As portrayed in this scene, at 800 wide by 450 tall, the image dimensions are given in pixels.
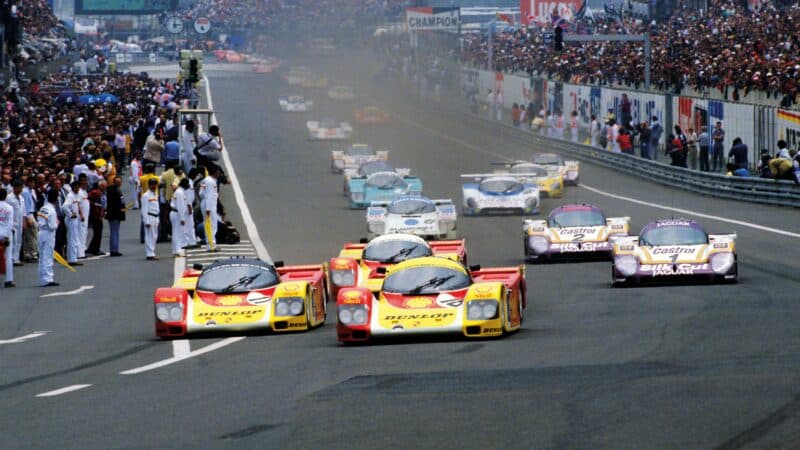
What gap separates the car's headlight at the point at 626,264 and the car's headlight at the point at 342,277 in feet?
13.0

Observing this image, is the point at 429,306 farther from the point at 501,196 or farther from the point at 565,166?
the point at 565,166

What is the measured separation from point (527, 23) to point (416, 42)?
8.64 meters

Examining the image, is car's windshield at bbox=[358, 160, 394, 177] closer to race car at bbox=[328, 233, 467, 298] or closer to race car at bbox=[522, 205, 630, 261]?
race car at bbox=[522, 205, 630, 261]

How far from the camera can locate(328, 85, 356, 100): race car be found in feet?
305

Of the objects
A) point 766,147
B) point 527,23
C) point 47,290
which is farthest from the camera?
point 527,23

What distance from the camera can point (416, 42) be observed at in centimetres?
11212

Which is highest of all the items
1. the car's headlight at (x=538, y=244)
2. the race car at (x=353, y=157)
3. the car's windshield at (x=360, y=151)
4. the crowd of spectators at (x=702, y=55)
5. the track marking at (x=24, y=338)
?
the crowd of spectators at (x=702, y=55)

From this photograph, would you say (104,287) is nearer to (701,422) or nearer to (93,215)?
(93,215)

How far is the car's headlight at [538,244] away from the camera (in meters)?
29.6

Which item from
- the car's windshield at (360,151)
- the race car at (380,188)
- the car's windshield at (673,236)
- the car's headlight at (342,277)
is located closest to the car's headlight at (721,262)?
the car's windshield at (673,236)

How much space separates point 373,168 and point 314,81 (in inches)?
1880

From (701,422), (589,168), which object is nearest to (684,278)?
(701,422)

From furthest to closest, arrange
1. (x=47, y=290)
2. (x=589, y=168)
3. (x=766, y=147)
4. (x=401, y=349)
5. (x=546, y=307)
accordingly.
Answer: (x=589, y=168) → (x=766, y=147) → (x=47, y=290) → (x=546, y=307) → (x=401, y=349)

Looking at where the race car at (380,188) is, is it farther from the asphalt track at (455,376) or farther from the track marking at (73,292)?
the track marking at (73,292)
